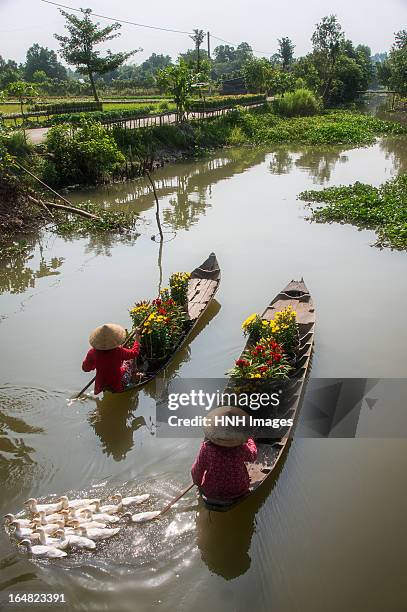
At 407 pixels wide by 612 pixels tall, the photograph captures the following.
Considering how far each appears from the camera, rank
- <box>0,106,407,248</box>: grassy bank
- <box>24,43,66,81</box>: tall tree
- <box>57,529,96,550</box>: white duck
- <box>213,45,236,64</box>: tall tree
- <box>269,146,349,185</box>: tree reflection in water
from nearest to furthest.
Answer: <box>57,529,96,550</box>: white duck
<box>0,106,407,248</box>: grassy bank
<box>269,146,349,185</box>: tree reflection in water
<box>24,43,66,81</box>: tall tree
<box>213,45,236,64</box>: tall tree

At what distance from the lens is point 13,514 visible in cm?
479

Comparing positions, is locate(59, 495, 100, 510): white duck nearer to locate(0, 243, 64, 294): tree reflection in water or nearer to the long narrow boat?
the long narrow boat

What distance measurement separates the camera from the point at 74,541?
4.27 m

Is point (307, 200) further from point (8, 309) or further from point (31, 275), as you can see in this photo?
point (8, 309)

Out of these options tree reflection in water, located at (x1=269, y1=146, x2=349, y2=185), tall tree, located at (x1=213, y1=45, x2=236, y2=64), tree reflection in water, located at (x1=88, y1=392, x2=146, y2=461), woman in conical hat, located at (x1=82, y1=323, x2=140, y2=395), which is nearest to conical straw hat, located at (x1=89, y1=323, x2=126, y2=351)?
woman in conical hat, located at (x1=82, y1=323, x2=140, y2=395)

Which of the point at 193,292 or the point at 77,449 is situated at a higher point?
the point at 193,292

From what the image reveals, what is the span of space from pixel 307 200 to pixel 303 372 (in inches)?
428

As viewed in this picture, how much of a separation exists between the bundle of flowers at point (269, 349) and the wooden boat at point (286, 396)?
0.16 metres

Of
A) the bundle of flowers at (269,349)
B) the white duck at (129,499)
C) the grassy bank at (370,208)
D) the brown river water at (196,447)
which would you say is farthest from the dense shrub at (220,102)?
the white duck at (129,499)

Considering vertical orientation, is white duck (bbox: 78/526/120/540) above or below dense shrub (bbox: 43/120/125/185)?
below

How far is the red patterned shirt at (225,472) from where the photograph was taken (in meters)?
4.29

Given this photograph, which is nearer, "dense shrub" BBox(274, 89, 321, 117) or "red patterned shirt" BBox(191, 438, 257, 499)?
"red patterned shirt" BBox(191, 438, 257, 499)

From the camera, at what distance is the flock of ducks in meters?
4.28

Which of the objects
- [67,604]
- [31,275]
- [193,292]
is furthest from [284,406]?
[31,275]
